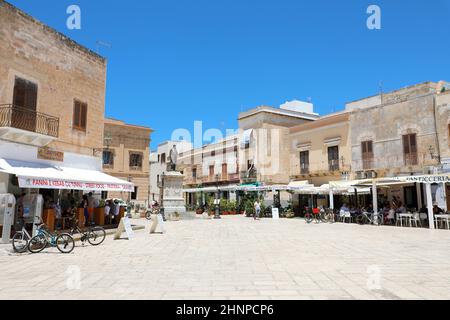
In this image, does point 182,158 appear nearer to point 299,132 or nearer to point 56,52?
point 299,132

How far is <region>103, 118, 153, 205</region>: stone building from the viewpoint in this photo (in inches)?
1486

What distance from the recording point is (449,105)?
21.4 m

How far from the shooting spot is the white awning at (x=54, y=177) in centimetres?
1124

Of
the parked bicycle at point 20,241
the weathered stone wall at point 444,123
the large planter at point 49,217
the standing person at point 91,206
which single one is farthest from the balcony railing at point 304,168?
the parked bicycle at point 20,241

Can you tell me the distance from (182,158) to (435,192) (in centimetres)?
3472

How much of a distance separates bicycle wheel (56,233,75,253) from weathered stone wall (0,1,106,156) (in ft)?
18.4

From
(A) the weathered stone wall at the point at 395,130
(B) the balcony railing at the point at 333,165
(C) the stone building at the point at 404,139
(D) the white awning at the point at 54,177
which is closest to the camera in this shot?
(D) the white awning at the point at 54,177

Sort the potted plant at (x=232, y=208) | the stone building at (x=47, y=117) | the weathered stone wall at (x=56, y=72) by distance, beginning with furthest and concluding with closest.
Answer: the potted plant at (x=232, y=208), the weathered stone wall at (x=56, y=72), the stone building at (x=47, y=117)

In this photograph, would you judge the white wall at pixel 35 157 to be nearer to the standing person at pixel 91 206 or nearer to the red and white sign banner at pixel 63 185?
the standing person at pixel 91 206

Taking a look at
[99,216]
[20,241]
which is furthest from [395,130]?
[20,241]

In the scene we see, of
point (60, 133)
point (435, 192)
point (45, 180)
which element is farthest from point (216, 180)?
point (45, 180)

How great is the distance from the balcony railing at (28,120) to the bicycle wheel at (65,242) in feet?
15.3

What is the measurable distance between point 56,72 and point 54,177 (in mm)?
5186

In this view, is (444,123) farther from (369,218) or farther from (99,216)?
(99,216)
